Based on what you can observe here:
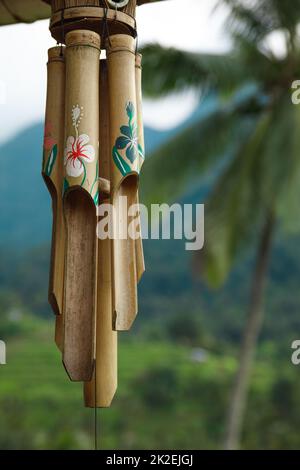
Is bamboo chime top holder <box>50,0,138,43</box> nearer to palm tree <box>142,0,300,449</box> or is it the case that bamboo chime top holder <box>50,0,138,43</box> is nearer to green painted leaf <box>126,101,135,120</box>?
green painted leaf <box>126,101,135,120</box>

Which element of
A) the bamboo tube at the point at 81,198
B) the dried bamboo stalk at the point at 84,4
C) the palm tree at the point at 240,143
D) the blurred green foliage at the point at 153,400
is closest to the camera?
the bamboo tube at the point at 81,198

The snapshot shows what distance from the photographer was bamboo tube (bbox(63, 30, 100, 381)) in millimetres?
1440

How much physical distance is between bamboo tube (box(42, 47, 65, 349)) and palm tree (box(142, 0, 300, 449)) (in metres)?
6.76

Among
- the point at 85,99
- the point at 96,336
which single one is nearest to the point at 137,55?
the point at 85,99

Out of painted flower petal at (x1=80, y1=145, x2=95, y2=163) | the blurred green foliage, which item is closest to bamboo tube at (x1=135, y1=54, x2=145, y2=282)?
painted flower petal at (x1=80, y1=145, x2=95, y2=163)

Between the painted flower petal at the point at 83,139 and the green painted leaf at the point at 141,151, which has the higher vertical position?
the green painted leaf at the point at 141,151

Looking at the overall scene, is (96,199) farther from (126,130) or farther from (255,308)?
(255,308)

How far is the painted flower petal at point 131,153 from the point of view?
150cm

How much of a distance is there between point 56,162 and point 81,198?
8cm

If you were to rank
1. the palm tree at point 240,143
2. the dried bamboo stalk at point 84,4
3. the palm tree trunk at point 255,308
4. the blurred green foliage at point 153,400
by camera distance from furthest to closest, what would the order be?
the blurred green foliage at point 153,400
the palm tree trunk at point 255,308
the palm tree at point 240,143
the dried bamboo stalk at point 84,4

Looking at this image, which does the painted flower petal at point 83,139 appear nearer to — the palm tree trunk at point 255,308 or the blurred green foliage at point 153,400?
the palm tree trunk at point 255,308

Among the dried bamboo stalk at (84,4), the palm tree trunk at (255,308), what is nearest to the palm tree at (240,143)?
the palm tree trunk at (255,308)
